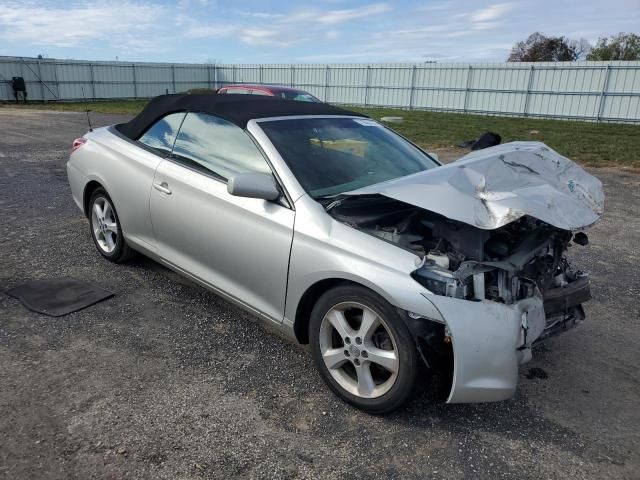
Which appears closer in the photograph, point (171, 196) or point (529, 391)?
point (529, 391)

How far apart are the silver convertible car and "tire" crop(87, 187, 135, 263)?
554 millimetres

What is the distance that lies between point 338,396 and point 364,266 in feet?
2.72

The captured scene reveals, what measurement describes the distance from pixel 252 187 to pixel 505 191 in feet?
4.78

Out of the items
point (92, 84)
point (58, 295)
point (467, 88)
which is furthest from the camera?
point (92, 84)

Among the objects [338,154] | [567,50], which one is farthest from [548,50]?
[338,154]

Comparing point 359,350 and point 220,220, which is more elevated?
point 220,220

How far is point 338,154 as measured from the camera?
361 cm

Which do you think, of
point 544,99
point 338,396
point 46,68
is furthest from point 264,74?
point 338,396

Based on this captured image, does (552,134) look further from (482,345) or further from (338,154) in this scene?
(482,345)

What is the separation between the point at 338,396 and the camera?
9.66 ft

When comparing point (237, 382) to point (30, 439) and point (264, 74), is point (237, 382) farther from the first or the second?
point (264, 74)

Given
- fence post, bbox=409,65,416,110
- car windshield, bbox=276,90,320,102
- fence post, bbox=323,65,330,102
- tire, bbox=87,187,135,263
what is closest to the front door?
tire, bbox=87,187,135,263

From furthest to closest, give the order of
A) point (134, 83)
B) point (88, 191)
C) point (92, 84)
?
point (134, 83) → point (92, 84) → point (88, 191)

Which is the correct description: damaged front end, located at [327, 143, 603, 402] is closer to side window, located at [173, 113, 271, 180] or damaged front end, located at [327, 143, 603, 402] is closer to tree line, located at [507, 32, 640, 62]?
side window, located at [173, 113, 271, 180]
